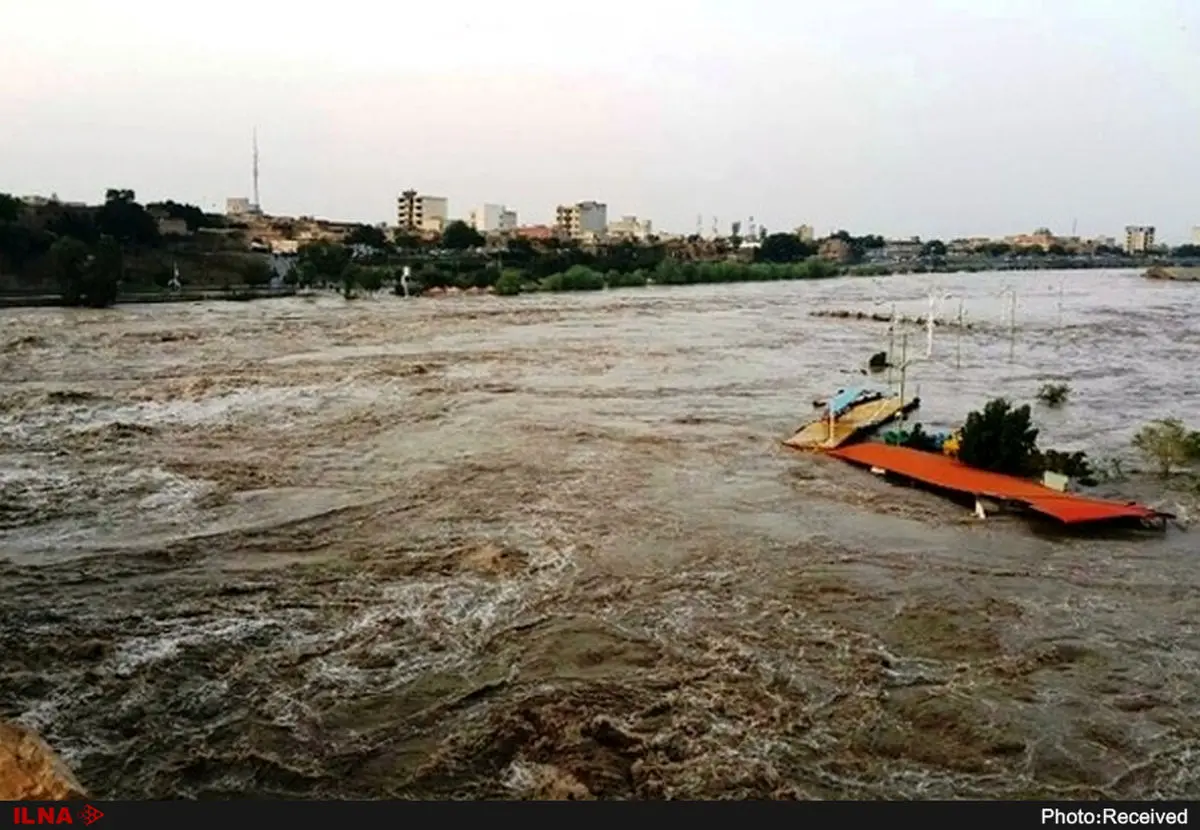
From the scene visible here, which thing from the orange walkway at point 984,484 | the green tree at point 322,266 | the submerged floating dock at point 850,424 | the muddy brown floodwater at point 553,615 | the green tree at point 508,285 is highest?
the green tree at point 322,266

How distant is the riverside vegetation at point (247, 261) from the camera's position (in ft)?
122

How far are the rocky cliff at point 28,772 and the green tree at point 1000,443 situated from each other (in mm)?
10050

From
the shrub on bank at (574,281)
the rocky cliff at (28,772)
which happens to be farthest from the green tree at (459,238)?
the rocky cliff at (28,772)

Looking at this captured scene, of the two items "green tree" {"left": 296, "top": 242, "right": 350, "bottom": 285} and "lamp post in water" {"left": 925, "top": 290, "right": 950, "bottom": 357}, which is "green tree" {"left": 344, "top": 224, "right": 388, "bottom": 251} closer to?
"green tree" {"left": 296, "top": 242, "right": 350, "bottom": 285}

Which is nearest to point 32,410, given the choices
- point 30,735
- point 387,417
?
point 387,417

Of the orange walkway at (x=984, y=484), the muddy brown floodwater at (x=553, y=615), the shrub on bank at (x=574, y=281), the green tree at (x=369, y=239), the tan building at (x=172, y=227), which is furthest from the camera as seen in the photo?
Answer: the green tree at (x=369, y=239)

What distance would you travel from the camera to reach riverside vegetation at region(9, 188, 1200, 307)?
3704cm

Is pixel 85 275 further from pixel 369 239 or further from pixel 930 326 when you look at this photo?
pixel 369 239

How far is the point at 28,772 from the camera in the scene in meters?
2.25

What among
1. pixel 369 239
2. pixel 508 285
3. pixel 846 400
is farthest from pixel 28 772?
pixel 369 239

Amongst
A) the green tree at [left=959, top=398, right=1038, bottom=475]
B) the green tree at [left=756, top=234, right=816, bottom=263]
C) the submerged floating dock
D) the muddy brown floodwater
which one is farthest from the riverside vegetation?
the green tree at [left=959, top=398, right=1038, bottom=475]

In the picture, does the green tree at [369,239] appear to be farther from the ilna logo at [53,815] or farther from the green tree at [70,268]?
the ilna logo at [53,815]

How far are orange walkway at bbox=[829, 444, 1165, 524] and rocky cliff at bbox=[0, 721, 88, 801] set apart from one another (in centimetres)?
847

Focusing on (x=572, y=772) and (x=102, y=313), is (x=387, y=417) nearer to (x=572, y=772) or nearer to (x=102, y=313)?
(x=572, y=772)
